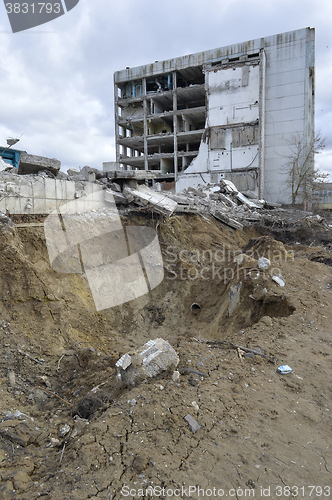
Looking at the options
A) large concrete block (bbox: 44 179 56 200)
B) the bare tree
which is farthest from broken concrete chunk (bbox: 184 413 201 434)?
the bare tree

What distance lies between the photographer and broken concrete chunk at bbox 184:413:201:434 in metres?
2.91

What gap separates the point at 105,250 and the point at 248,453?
6067mm

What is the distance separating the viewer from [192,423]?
9.69 feet

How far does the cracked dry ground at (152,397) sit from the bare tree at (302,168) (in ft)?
52.4

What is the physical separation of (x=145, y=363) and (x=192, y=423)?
2.95 ft

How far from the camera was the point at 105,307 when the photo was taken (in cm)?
726

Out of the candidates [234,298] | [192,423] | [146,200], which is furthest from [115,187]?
[192,423]

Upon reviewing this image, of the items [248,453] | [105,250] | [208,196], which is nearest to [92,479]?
[248,453]

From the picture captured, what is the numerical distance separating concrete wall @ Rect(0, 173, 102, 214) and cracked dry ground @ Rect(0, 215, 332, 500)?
58 centimetres

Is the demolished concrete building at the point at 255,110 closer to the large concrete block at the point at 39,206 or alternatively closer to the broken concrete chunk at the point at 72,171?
the broken concrete chunk at the point at 72,171

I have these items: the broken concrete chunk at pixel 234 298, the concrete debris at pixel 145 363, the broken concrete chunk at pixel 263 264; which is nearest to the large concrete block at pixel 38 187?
the concrete debris at pixel 145 363

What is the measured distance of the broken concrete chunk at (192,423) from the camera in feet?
9.54

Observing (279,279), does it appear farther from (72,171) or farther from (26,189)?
(72,171)

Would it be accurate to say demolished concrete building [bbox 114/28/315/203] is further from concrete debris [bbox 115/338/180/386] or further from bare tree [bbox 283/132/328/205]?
concrete debris [bbox 115/338/180/386]
